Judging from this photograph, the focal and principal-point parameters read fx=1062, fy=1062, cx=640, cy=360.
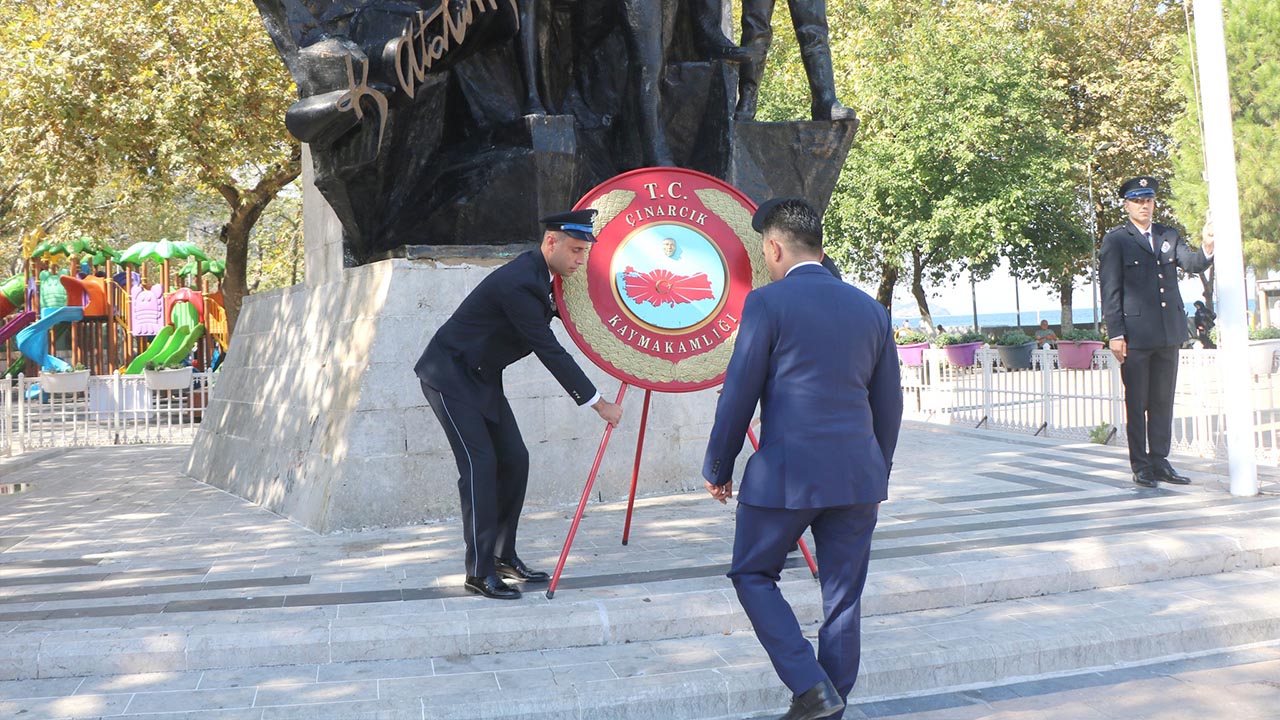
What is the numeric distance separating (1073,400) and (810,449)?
9305mm

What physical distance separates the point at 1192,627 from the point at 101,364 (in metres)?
29.6

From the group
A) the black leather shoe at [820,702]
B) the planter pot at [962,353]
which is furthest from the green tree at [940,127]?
the black leather shoe at [820,702]

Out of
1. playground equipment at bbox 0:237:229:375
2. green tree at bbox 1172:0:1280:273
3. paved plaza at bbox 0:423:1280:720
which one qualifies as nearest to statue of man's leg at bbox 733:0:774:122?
paved plaza at bbox 0:423:1280:720

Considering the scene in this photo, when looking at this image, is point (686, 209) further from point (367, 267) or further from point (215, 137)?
point (215, 137)

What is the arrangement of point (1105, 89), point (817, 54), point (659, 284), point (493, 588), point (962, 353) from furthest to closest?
1. point (1105, 89)
2. point (962, 353)
3. point (817, 54)
4. point (659, 284)
5. point (493, 588)

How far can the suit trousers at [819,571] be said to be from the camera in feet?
11.7

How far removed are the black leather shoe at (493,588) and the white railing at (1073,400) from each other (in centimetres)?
710

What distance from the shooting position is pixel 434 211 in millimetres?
7746

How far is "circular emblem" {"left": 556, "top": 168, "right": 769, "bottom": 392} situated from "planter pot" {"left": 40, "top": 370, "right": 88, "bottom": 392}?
1499 cm

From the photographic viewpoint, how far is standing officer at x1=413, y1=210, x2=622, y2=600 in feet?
16.5

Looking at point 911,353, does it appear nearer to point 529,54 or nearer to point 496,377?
point 529,54

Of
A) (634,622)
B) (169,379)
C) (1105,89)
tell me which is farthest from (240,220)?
(1105,89)

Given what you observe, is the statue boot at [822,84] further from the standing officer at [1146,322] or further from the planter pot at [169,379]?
the planter pot at [169,379]

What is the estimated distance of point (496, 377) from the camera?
5.31 metres
